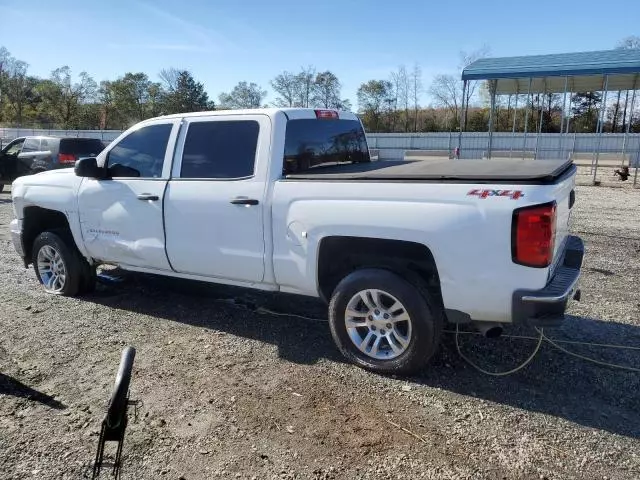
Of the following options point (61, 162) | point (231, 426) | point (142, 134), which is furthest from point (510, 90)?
point (231, 426)

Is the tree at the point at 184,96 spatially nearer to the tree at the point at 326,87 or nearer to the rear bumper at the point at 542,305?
the tree at the point at 326,87

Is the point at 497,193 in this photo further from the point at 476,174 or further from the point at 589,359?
the point at 589,359

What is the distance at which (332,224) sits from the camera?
3.82 meters

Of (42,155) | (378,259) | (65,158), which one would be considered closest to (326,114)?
(378,259)

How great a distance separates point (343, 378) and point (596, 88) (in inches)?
853

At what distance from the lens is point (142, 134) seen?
5.07 metres

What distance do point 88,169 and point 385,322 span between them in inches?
129

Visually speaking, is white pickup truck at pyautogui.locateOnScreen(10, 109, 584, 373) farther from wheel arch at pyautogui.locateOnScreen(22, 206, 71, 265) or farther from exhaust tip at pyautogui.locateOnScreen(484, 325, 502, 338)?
wheel arch at pyautogui.locateOnScreen(22, 206, 71, 265)

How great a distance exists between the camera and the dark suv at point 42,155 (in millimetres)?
15070

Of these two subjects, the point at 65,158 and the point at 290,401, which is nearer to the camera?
the point at 290,401

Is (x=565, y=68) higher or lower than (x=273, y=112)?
higher

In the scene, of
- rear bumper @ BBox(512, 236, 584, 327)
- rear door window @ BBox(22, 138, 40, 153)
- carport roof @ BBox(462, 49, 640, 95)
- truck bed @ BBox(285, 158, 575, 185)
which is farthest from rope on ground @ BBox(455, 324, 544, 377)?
rear door window @ BBox(22, 138, 40, 153)

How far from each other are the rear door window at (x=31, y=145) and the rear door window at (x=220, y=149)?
43.5ft

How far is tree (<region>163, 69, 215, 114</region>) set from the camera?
2697 inches
